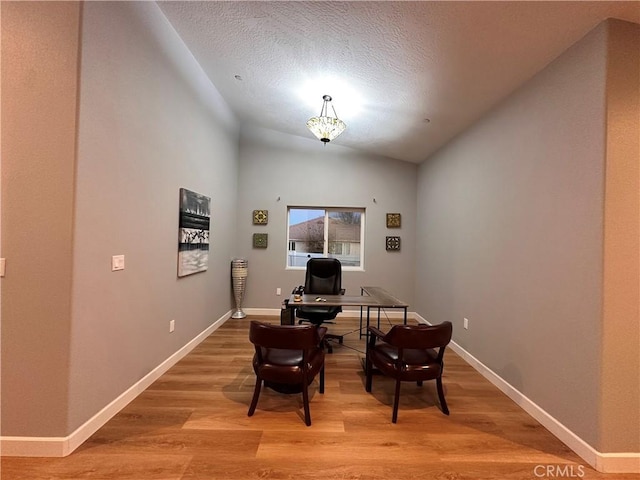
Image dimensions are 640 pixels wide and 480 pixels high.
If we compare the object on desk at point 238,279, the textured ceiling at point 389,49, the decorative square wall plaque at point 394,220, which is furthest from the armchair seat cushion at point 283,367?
the decorative square wall plaque at point 394,220

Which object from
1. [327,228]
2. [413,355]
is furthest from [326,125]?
[413,355]

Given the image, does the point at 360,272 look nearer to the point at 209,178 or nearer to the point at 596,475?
the point at 209,178

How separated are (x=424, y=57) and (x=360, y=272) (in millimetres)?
3609

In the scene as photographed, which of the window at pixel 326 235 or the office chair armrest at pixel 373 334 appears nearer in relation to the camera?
the office chair armrest at pixel 373 334

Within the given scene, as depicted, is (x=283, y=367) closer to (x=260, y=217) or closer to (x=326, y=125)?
(x=326, y=125)

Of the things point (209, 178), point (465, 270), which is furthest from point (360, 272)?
point (209, 178)

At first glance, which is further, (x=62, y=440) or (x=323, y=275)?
(x=323, y=275)

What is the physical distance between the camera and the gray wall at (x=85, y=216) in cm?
168

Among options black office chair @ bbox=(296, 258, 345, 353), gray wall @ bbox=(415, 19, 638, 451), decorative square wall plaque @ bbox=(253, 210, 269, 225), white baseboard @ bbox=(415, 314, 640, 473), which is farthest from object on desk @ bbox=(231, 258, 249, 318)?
white baseboard @ bbox=(415, 314, 640, 473)

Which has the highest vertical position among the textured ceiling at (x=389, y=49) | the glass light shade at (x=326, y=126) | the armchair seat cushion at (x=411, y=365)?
the textured ceiling at (x=389, y=49)

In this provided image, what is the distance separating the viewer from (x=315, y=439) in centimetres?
188

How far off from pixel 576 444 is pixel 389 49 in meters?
3.16

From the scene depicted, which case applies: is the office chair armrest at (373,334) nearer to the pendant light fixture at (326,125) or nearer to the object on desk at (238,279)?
the pendant light fixture at (326,125)

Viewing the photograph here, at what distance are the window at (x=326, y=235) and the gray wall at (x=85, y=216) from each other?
2826 mm
